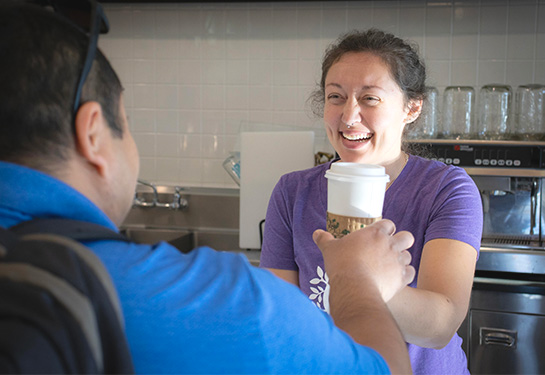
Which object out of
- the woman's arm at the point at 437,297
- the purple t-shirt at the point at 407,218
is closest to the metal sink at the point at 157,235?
the purple t-shirt at the point at 407,218

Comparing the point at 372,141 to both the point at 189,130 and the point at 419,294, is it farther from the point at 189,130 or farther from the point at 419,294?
the point at 189,130

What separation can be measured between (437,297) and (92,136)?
0.76 metres

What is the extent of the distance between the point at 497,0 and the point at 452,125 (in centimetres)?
81

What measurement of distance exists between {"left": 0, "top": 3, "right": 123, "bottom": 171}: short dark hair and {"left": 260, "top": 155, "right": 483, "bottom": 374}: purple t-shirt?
84 centimetres

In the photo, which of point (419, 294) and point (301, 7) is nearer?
point (419, 294)

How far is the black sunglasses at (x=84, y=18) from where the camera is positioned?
1.92 feet

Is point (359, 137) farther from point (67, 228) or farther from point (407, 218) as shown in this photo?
point (67, 228)

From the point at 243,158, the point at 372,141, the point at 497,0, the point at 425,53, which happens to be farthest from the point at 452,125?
the point at 372,141

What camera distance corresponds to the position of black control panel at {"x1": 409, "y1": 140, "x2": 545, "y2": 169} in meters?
2.43

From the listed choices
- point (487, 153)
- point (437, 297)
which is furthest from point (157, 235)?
point (437, 297)

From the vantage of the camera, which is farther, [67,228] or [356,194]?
[356,194]

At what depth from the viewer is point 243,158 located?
2705 millimetres

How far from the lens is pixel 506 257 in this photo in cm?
238

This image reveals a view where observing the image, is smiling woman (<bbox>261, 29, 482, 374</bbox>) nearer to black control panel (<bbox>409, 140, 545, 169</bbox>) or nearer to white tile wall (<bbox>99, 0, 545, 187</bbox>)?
black control panel (<bbox>409, 140, 545, 169</bbox>)
